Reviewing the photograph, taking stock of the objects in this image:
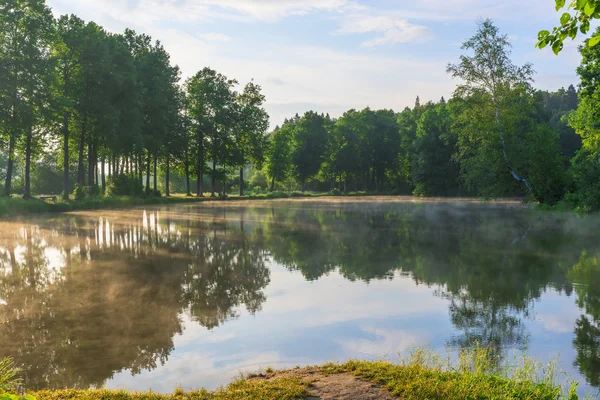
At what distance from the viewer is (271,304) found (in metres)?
11.3

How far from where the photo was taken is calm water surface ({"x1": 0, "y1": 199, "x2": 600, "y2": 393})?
768 centimetres

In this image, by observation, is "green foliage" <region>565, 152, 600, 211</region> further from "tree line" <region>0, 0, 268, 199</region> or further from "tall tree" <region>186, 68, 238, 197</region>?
"tall tree" <region>186, 68, 238, 197</region>

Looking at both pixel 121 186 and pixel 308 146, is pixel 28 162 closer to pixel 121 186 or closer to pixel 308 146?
pixel 121 186

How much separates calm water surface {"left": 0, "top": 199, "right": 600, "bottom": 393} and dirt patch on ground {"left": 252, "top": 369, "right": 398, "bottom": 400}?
1.35m

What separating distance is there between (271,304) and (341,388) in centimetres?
571

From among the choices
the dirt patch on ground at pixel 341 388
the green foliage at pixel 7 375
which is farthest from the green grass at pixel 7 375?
the dirt patch on ground at pixel 341 388

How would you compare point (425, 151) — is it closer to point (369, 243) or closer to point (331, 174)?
point (331, 174)

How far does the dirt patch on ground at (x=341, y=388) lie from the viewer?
5.44 meters

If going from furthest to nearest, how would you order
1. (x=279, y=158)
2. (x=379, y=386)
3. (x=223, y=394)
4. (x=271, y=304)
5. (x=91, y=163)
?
(x=279, y=158)
(x=91, y=163)
(x=271, y=304)
(x=379, y=386)
(x=223, y=394)

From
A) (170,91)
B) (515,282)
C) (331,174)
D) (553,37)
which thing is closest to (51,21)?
(170,91)

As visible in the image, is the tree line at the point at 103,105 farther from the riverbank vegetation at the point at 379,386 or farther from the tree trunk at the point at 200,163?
the riverbank vegetation at the point at 379,386

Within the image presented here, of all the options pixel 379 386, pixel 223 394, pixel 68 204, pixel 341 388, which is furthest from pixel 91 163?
pixel 379 386

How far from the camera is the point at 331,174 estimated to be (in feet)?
325

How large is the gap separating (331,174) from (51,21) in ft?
212
